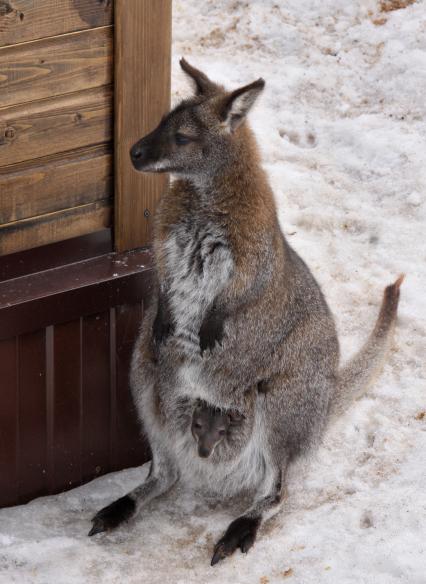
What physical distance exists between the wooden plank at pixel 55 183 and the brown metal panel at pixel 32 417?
57cm

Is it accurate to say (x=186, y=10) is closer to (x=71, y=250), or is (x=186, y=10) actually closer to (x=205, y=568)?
(x=71, y=250)

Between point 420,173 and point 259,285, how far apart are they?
286 cm

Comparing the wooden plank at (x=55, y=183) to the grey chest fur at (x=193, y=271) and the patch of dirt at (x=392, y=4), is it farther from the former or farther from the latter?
the patch of dirt at (x=392, y=4)

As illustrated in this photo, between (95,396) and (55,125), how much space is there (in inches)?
52.4

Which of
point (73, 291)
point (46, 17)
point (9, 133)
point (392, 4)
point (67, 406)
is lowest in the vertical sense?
point (67, 406)

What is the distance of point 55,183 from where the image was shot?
4871mm

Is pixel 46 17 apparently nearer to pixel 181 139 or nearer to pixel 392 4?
pixel 181 139

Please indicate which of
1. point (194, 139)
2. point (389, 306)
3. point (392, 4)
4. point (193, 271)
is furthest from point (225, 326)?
point (392, 4)

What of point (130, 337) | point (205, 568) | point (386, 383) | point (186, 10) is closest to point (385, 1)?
point (186, 10)

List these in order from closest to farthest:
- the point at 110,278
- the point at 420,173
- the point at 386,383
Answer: the point at 110,278
the point at 386,383
the point at 420,173

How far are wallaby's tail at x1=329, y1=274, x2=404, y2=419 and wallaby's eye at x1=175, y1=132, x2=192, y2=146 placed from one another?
1582 mm

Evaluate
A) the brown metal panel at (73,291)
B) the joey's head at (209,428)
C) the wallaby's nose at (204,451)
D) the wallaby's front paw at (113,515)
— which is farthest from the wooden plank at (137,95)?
the wallaby's front paw at (113,515)

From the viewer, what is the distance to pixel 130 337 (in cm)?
529

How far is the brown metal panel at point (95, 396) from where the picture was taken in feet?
16.8
